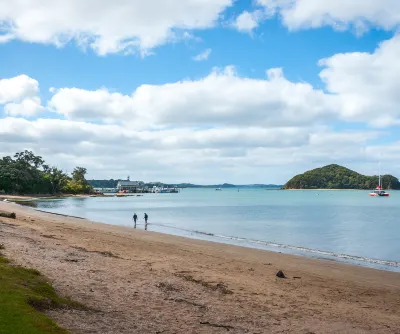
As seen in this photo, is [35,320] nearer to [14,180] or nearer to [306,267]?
[306,267]

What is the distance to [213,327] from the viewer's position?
10.2m

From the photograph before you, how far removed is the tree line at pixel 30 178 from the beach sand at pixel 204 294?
12363 cm

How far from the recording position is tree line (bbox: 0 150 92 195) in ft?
433

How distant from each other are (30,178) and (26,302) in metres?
144

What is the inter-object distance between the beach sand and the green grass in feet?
1.76

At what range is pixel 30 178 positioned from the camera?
463ft

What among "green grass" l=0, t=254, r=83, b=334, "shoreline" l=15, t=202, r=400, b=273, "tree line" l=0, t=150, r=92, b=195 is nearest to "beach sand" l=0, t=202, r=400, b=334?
"green grass" l=0, t=254, r=83, b=334

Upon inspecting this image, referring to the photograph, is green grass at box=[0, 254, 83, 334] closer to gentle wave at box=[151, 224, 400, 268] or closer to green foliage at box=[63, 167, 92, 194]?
gentle wave at box=[151, 224, 400, 268]

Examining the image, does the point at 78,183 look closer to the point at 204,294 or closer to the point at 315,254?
the point at 315,254

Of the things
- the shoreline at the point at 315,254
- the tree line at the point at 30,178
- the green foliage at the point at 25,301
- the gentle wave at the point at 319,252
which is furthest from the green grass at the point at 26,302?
the tree line at the point at 30,178

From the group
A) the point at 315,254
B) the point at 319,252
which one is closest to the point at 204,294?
the point at 315,254

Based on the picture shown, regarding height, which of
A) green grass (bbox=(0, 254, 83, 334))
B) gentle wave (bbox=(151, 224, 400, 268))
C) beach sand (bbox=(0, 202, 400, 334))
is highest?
green grass (bbox=(0, 254, 83, 334))

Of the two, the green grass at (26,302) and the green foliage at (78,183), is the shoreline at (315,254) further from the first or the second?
the green foliage at (78,183)

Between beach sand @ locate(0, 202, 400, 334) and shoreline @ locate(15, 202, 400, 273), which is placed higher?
beach sand @ locate(0, 202, 400, 334)
